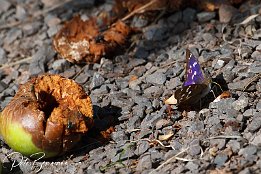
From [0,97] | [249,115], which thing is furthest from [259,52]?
[0,97]

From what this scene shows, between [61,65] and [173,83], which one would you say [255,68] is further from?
[61,65]

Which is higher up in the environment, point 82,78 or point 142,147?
point 82,78

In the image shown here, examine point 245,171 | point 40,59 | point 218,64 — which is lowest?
point 245,171

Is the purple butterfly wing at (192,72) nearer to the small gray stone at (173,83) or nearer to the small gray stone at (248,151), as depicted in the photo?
the small gray stone at (173,83)

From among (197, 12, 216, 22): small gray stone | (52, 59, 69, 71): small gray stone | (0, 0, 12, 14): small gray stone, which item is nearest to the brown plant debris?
(52, 59, 69, 71): small gray stone

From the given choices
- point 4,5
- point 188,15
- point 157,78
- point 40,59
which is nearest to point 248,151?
point 157,78
